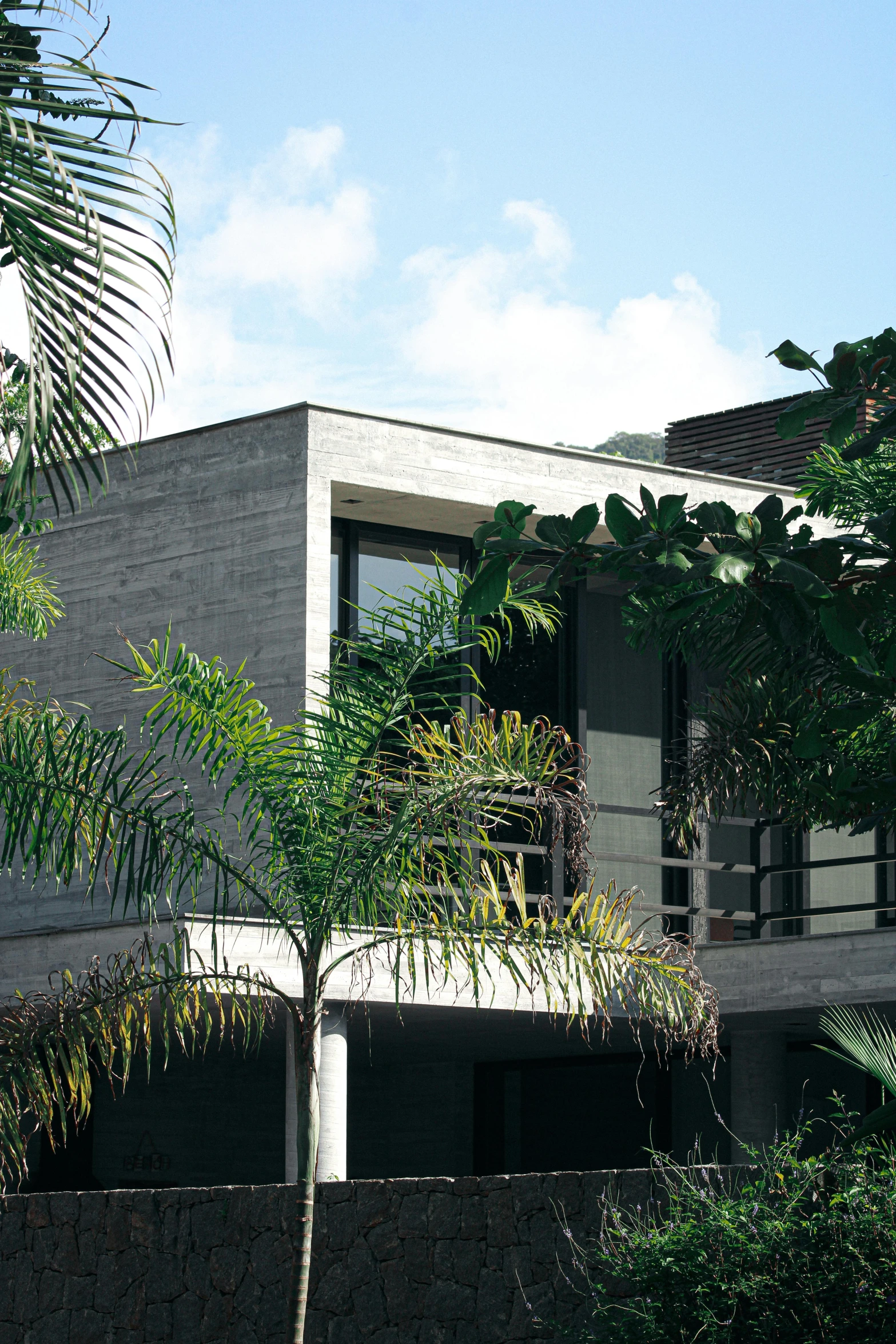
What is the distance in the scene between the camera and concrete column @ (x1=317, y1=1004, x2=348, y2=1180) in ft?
41.9

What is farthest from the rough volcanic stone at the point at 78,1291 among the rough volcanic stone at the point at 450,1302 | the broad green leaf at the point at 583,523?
the broad green leaf at the point at 583,523

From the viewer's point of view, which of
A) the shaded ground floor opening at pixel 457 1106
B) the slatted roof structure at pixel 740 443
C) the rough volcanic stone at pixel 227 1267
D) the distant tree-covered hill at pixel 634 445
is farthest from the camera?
the distant tree-covered hill at pixel 634 445

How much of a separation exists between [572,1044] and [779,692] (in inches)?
279

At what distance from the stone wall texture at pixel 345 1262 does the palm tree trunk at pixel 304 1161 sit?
0.63 meters

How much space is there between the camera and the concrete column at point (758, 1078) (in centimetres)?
1603

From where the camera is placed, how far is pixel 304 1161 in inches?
340

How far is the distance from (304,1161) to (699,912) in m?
8.26

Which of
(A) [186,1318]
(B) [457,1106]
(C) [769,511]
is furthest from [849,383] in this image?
(B) [457,1106]

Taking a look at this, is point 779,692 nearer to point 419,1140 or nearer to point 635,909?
point 635,909

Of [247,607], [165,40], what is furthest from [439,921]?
[247,607]

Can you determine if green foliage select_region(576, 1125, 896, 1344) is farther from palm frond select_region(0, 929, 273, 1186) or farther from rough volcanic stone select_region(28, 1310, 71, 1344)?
rough volcanic stone select_region(28, 1310, 71, 1344)

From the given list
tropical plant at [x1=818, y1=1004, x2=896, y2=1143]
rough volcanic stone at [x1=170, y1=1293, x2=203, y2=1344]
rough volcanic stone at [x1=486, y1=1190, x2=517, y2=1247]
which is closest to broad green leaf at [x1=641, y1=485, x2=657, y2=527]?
tropical plant at [x1=818, y1=1004, x2=896, y2=1143]

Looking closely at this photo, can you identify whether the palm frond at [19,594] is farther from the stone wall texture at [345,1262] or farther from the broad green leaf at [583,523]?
the broad green leaf at [583,523]

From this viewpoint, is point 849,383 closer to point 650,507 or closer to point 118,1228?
point 650,507
